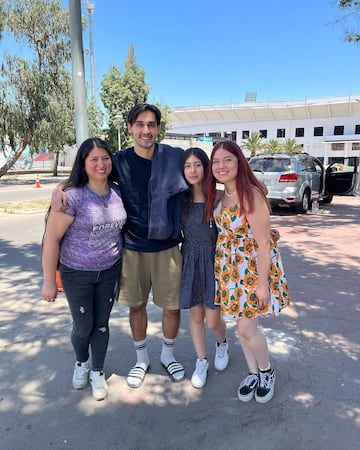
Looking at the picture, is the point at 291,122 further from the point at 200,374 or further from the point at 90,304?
the point at 90,304

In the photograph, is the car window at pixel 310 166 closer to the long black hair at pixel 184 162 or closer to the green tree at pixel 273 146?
the long black hair at pixel 184 162

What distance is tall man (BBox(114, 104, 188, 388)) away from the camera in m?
2.41

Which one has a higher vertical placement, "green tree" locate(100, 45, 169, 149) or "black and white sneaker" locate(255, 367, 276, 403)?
"green tree" locate(100, 45, 169, 149)

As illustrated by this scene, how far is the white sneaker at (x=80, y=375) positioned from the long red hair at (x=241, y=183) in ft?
4.64

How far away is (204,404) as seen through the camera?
95.9 inches

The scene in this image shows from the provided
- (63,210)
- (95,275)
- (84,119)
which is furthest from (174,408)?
(84,119)

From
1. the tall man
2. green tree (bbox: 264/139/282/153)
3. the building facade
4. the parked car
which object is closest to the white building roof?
the building facade

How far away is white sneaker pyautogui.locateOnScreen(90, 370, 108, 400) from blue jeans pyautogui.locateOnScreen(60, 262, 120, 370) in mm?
43

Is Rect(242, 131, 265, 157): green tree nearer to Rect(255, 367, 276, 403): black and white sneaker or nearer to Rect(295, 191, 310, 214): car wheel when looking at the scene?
Rect(295, 191, 310, 214): car wheel

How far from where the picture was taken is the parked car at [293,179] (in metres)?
10.1

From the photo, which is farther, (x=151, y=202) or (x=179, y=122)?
(x=179, y=122)

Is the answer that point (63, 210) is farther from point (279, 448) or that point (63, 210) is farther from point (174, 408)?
point (279, 448)

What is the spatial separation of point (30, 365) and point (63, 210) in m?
1.45

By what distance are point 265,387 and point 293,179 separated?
8.28 metres
